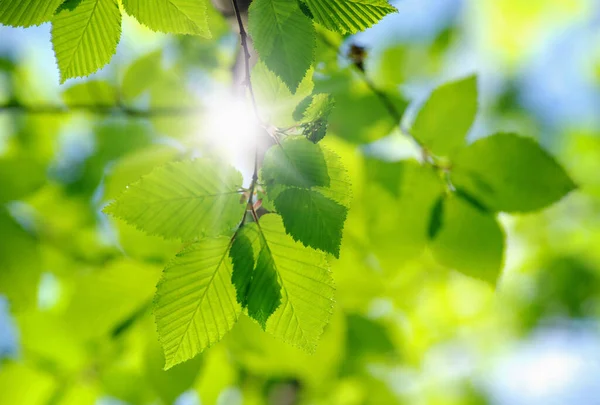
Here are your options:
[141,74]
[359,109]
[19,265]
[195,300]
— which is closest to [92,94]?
[141,74]

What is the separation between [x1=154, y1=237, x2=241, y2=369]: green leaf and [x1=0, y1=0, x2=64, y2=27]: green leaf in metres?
0.25

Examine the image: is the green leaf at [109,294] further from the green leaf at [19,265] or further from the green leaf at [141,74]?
the green leaf at [141,74]

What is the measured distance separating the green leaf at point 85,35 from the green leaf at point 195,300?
0.21 m

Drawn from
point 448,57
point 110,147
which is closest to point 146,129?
point 110,147

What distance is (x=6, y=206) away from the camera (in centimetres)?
103

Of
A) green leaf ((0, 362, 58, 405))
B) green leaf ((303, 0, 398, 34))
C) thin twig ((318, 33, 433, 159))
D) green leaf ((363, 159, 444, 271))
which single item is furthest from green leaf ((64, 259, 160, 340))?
green leaf ((303, 0, 398, 34))

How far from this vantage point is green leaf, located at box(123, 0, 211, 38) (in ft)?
1.28

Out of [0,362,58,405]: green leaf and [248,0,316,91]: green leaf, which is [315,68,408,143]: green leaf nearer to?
[248,0,316,91]: green leaf

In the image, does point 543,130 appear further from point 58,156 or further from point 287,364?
point 58,156

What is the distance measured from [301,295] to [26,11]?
36 centimetres

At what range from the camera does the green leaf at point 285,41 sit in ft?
1.23

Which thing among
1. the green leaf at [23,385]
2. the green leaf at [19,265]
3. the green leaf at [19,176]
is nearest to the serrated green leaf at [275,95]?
the green leaf at [19,265]

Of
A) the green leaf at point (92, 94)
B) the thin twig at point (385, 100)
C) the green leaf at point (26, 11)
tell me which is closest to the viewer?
the green leaf at point (26, 11)

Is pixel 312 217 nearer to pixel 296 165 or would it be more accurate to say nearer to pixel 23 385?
pixel 296 165
